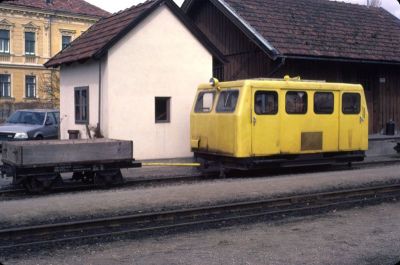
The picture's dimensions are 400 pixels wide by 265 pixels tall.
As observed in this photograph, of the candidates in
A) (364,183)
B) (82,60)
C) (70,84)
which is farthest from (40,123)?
(364,183)

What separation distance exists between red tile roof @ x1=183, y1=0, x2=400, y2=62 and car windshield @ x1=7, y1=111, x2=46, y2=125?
26.5 feet

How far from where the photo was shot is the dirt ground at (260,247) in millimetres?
6691

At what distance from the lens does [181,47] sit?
18000 millimetres

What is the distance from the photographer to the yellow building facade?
43406mm

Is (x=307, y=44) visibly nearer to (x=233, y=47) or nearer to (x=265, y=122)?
(x=233, y=47)

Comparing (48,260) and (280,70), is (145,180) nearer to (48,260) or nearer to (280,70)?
(48,260)

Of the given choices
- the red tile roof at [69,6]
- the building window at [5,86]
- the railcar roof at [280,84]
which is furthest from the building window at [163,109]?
the building window at [5,86]

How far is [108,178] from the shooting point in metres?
12.4

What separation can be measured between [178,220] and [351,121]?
8355mm

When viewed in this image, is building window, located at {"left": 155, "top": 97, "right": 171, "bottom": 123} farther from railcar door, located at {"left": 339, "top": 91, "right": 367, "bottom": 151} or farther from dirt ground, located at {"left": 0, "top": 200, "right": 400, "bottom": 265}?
dirt ground, located at {"left": 0, "top": 200, "right": 400, "bottom": 265}

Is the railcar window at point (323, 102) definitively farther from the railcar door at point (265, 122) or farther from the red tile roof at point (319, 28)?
the red tile roof at point (319, 28)

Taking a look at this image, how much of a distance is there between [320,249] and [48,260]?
140 inches

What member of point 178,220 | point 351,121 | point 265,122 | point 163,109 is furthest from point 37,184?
point 351,121

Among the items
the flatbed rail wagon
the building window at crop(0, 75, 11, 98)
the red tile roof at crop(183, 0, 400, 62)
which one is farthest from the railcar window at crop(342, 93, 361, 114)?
the building window at crop(0, 75, 11, 98)
